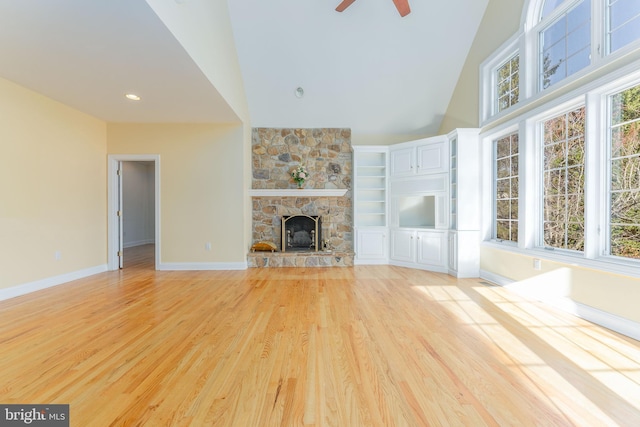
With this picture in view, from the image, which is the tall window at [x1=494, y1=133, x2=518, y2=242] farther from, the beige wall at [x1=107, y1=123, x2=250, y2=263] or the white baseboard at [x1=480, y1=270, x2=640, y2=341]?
the beige wall at [x1=107, y1=123, x2=250, y2=263]

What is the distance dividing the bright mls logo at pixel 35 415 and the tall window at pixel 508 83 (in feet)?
18.8

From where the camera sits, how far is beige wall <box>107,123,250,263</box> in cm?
541

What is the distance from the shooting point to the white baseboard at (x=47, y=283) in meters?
3.70

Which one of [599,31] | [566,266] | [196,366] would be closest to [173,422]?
[196,366]

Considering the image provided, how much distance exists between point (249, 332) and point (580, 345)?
2.83 metres

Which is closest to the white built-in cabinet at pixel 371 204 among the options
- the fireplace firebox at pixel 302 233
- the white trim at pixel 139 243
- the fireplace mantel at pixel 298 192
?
the fireplace mantel at pixel 298 192

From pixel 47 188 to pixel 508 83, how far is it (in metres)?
7.19

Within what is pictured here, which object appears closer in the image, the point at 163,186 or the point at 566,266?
the point at 566,266

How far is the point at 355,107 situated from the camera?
19.6 ft

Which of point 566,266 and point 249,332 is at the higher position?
point 566,266

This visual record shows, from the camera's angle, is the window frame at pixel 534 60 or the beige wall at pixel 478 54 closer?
the window frame at pixel 534 60

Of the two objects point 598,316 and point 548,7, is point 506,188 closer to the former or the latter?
point 598,316

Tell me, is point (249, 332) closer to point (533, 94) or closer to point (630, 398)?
point (630, 398)

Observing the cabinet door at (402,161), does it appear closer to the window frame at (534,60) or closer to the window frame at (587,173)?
the window frame at (534,60)
